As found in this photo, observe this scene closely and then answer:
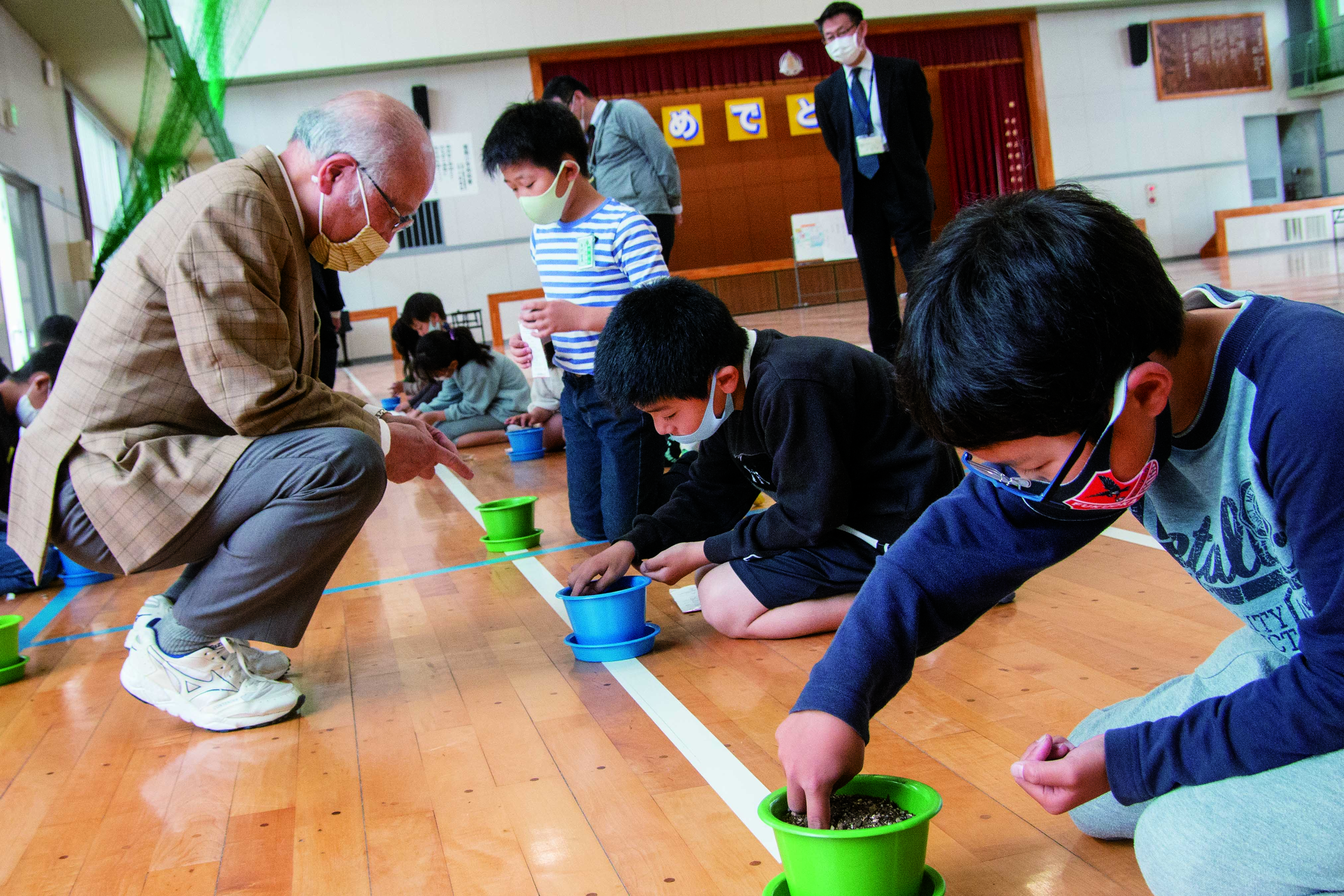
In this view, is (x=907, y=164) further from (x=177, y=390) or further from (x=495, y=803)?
(x=495, y=803)

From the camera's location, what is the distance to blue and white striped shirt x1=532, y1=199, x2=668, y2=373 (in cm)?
283

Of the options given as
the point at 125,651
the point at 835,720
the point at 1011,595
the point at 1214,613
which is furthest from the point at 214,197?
the point at 1214,613

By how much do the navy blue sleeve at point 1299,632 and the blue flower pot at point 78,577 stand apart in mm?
3103

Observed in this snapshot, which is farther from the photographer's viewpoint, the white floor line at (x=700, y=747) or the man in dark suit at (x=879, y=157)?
the man in dark suit at (x=879, y=157)

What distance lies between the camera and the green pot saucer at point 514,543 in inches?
118

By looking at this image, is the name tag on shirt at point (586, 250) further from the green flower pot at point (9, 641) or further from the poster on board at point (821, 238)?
the poster on board at point (821, 238)

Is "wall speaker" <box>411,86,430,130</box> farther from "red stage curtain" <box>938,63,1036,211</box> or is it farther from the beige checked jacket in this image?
the beige checked jacket

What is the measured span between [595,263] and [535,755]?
164 centimetres

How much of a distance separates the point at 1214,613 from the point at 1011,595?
37cm

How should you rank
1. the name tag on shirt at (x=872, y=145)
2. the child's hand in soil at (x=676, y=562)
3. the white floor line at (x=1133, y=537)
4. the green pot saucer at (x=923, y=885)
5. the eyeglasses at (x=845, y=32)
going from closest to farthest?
the green pot saucer at (x=923, y=885) < the child's hand in soil at (x=676, y=562) < the white floor line at (x=1133, y=537) < the name tag on shirt at (x=872, y=145) < the eyeglasses at (x=845, y=32)

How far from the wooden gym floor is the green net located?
6642mm

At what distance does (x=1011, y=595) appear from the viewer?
2.04 meters

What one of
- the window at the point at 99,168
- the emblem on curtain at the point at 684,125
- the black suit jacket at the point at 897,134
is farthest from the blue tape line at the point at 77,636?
the emblem on curtain at the point at 684,125

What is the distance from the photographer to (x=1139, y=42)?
1288 centimetres
